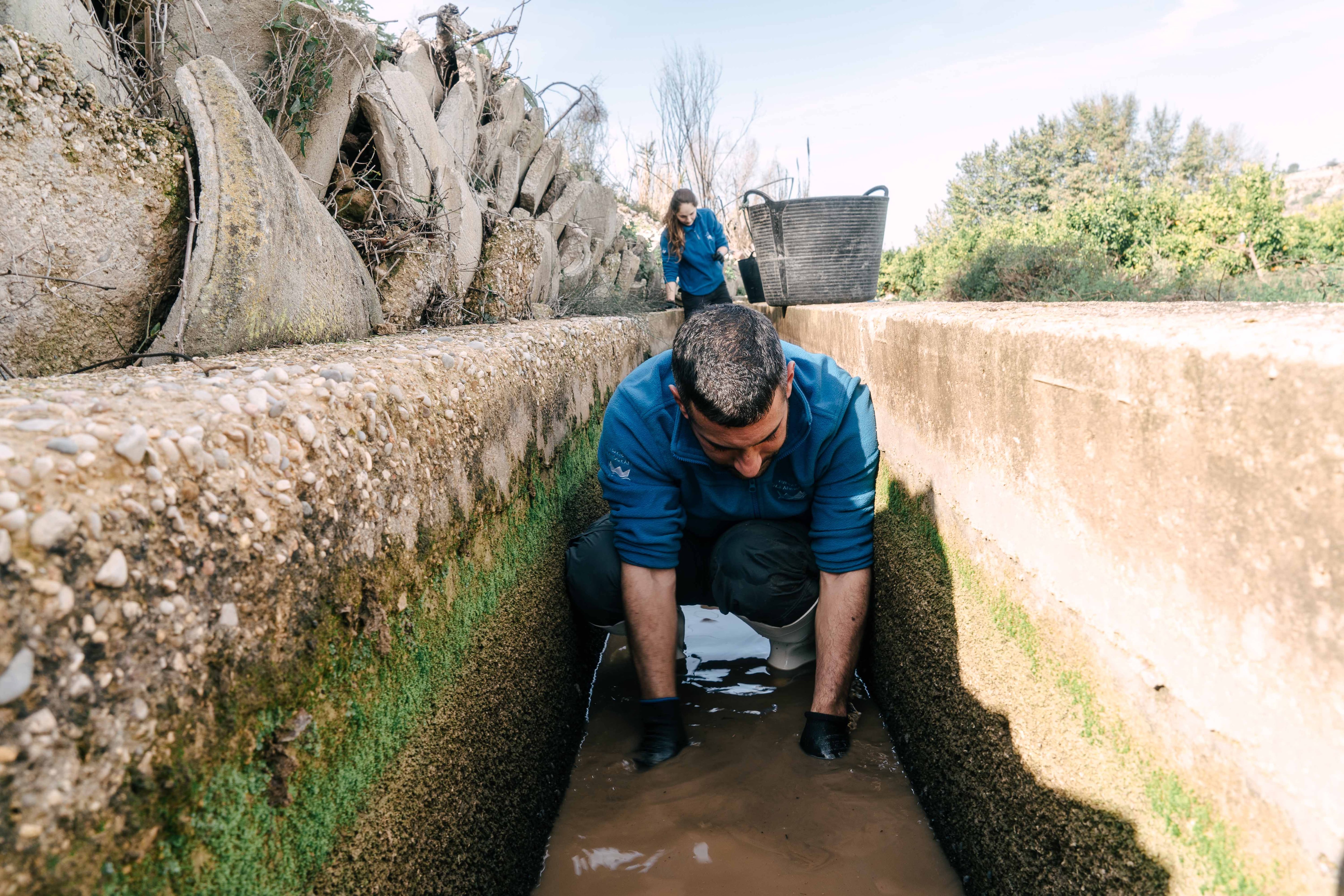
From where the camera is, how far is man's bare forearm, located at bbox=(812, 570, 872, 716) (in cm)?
215

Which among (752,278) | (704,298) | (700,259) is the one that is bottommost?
(704,298)

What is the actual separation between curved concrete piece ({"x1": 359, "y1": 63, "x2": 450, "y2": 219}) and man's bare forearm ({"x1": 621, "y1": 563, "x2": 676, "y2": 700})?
1.88 m

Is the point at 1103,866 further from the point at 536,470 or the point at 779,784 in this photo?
the point at 536,470

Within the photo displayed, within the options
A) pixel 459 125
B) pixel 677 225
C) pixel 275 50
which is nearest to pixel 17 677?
pixel 275 50

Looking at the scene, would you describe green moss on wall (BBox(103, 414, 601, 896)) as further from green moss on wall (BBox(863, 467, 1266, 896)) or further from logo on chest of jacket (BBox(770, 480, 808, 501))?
green moss on wall (BBox(863, 467, 1266, 896))

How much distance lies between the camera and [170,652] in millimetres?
820

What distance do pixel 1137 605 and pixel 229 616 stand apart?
1289 mm

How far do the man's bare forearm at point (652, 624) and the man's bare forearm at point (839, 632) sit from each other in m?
0.41

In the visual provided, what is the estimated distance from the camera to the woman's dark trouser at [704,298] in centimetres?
721

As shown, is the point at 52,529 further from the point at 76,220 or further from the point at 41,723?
the point at 76,220

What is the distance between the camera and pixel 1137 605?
1.23 meters

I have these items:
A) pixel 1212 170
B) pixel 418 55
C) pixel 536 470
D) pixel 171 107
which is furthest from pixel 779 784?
pixel 1212 170

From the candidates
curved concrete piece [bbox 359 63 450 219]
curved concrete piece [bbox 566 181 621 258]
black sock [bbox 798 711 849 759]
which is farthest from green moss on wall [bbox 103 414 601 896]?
curved concrete piece [bbox 566 181 621 258]

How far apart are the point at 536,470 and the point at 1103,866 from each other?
1.74 metres
